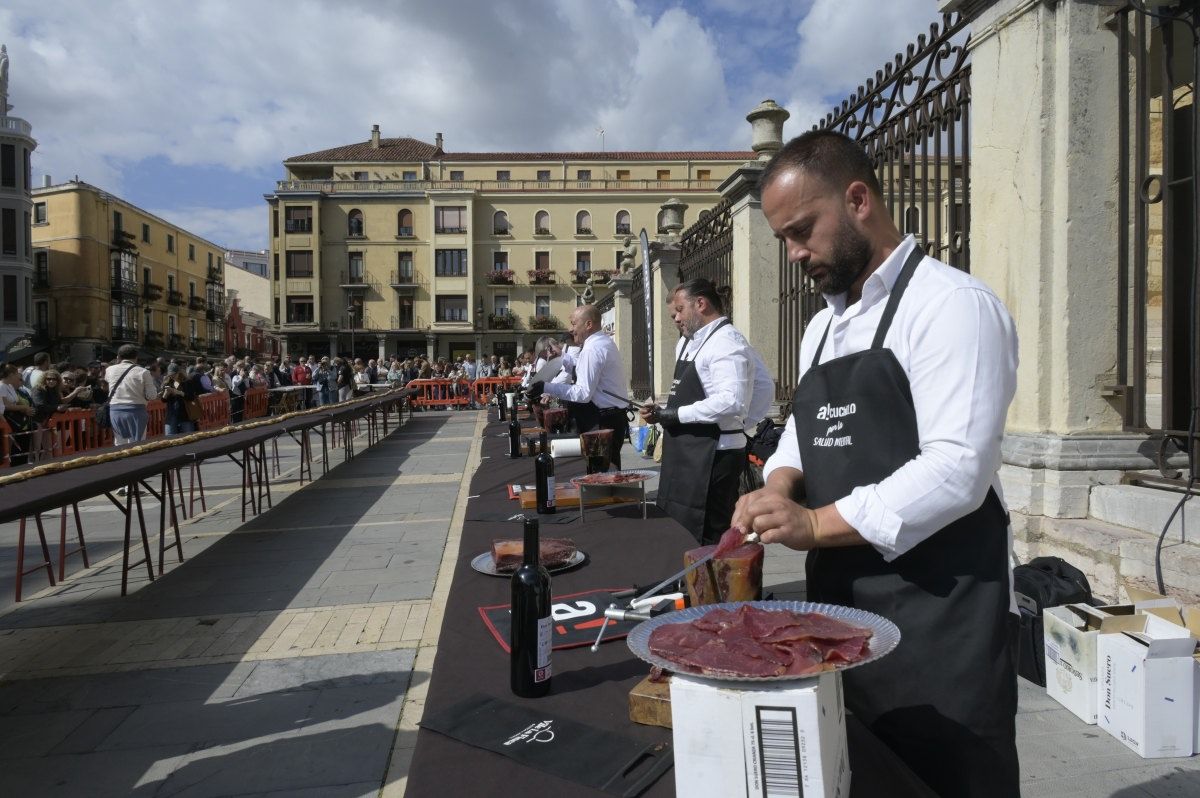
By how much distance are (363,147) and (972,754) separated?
2334 inches

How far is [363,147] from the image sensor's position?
54875 mm

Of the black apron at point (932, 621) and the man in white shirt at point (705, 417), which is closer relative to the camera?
the black apron at point (932, 621)

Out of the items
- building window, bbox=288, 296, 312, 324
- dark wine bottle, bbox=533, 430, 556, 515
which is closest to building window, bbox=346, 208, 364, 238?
building window, bbox=288, 296, 312, 324

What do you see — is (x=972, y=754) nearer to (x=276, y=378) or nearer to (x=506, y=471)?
(x=506, y=471)

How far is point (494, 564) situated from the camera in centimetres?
248

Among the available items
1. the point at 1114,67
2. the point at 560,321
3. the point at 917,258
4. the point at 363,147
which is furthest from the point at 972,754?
the point at 363,147

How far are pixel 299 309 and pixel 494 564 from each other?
51.0m

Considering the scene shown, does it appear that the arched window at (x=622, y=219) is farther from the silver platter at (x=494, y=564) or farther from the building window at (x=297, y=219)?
the silver platter at (x=494, y=564)

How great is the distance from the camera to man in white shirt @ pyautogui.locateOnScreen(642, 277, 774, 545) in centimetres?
361

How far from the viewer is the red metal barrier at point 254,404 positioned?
59.1 ft

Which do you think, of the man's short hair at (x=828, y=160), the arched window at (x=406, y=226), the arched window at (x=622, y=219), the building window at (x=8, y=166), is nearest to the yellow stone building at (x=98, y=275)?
the building window at (x=8, y=166)

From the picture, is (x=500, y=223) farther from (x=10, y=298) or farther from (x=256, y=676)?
(x=256, y=676)

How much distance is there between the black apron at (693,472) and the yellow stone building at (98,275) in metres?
51.8

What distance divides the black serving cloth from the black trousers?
2.29 metres
